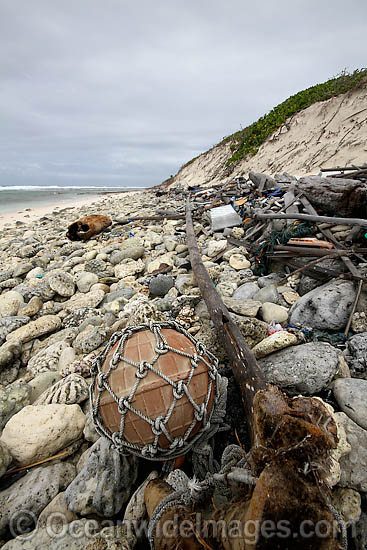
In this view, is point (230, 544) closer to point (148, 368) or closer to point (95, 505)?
point (148, 368)

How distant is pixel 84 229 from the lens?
8.47 meters

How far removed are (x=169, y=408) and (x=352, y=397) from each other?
1353 mm

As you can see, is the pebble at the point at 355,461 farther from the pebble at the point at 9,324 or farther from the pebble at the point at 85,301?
the pebble at the point at 9,324

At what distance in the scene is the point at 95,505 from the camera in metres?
1.55

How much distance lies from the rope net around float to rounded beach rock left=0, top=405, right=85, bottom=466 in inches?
22.6

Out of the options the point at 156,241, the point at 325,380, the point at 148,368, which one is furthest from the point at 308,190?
the point at 148,368

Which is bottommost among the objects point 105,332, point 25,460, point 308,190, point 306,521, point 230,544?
point 25,460

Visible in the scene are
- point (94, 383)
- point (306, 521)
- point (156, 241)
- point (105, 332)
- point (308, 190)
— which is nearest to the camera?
point (306, 521)

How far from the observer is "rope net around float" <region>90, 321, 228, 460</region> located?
1.47 meters

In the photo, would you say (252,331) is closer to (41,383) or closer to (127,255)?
(41,383)

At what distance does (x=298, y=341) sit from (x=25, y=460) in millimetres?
2509

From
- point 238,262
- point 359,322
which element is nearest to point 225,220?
point 238,262

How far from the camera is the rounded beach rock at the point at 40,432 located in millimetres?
1875

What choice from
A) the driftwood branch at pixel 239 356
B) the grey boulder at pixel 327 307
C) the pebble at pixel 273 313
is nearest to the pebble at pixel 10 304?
the driftwood branch at pixel 239 356
